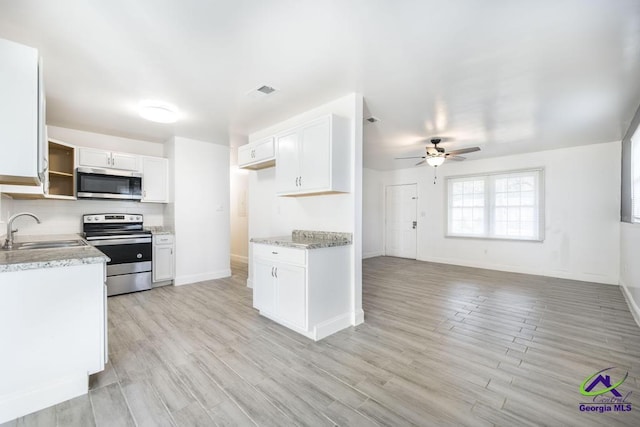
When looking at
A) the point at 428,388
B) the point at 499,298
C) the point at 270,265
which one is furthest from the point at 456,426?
the point at 499,298

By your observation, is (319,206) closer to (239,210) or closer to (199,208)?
(199,208)

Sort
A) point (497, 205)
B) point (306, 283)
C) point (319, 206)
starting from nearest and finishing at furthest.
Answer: point (306, 283)
point (319, 206)
point (497, 205)

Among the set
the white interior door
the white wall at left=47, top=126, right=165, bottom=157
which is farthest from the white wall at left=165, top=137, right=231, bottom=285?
the white interior door

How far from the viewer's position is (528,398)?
1.86m

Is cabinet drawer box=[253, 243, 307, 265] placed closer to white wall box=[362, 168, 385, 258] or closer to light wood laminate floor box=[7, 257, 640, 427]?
light wood laminate floor box=[7, 257, 640, 427]

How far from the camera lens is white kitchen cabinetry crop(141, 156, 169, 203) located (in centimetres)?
465

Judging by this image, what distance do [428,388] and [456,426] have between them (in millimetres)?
358

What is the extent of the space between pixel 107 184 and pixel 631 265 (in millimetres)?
7505

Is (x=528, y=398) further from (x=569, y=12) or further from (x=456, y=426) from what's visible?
(x=569, y=12)

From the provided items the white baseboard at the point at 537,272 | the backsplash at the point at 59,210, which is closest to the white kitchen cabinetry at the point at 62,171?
the backsplash at the point at 59,210

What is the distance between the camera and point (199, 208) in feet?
16.4

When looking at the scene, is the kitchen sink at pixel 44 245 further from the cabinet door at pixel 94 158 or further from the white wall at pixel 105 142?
the white wall at pixel 105 142

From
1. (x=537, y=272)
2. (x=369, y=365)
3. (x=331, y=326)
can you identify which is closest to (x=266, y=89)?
(x=331, y=326)

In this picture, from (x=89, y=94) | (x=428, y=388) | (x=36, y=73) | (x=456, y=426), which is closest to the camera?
(x=456, y=426)
